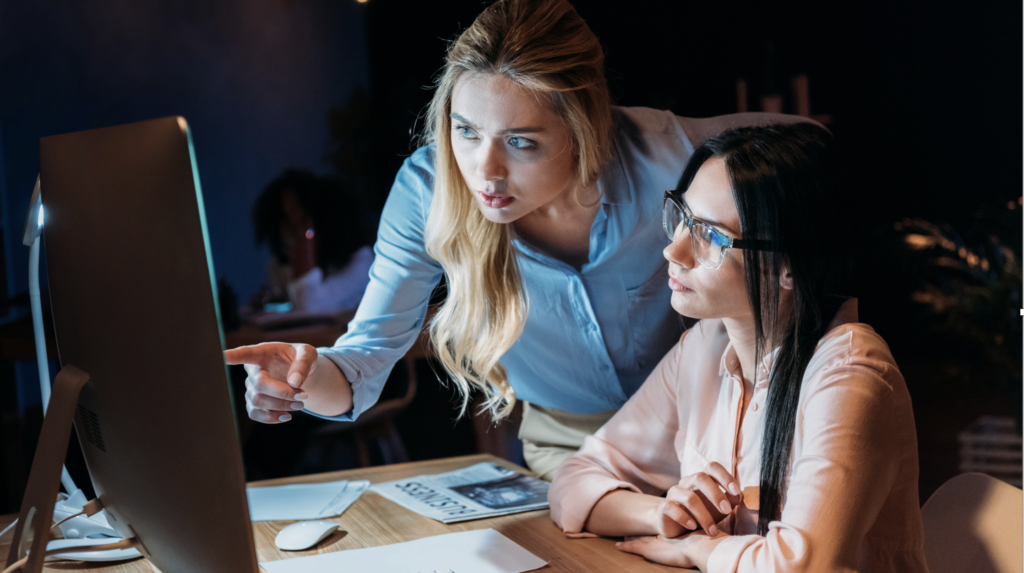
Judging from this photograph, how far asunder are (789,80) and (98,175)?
346 centimetres

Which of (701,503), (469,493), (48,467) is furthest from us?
(469,493)

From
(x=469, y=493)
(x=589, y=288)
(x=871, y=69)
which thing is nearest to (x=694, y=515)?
(x=469, y=493)

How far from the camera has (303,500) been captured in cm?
130

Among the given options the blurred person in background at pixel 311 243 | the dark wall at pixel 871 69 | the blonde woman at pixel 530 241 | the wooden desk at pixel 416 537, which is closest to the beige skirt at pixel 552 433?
the blonde woman at pixel 530 241

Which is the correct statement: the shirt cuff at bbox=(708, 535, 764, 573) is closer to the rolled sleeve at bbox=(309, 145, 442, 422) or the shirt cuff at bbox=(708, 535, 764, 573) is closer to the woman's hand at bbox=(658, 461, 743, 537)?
the woman's hand at bbox=(658, 461, 743, 537)

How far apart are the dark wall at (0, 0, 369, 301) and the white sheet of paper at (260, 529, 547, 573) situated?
277cm

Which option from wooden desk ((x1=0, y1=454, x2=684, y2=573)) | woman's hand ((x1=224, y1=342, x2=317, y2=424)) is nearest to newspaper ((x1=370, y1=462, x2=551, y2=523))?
wooden desk ((x1=0, y1=454, x2=684, y2=573))

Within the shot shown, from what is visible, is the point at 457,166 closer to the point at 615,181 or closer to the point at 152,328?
the point at 615,181

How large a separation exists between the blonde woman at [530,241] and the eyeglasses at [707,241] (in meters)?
0.26

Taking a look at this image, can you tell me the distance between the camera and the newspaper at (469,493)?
4.02 ft

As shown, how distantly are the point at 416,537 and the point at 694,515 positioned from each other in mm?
407

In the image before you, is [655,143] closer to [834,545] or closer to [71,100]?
[834,545]

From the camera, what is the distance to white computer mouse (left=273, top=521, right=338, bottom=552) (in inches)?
42.5

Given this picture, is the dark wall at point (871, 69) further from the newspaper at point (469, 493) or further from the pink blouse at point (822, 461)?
the pink blouse at point (822, 461)
